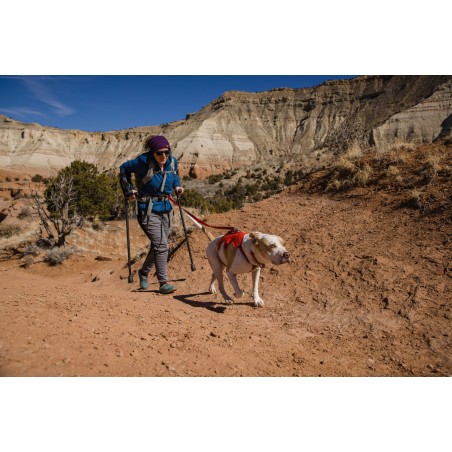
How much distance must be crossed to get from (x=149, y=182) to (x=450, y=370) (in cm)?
456

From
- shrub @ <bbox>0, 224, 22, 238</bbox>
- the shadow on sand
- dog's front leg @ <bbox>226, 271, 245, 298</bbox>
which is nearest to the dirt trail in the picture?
the shadow on sand

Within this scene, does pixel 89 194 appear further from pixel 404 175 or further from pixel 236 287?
pixel 236 287

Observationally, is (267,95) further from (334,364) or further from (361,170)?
(334,364)

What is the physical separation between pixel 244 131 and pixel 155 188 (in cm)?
7803

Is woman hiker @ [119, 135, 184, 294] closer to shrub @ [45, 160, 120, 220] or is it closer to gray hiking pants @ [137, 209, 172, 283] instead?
gray hiking pants @ [137, 209, 172, 283]

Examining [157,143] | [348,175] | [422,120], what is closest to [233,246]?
[157,143]

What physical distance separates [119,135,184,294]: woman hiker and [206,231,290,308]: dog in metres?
0.90

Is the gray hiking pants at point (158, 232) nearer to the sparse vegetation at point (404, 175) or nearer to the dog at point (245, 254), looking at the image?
the dog at point (245, 254)

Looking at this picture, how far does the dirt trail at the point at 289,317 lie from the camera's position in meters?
2.82

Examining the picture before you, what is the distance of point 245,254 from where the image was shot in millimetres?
4621

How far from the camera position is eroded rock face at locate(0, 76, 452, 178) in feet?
217

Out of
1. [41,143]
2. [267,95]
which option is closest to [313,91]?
[267,95]

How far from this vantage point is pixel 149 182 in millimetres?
5270

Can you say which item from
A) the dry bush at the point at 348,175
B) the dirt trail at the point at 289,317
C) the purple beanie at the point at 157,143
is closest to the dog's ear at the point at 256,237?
the dirt trail at the point at 289,317
